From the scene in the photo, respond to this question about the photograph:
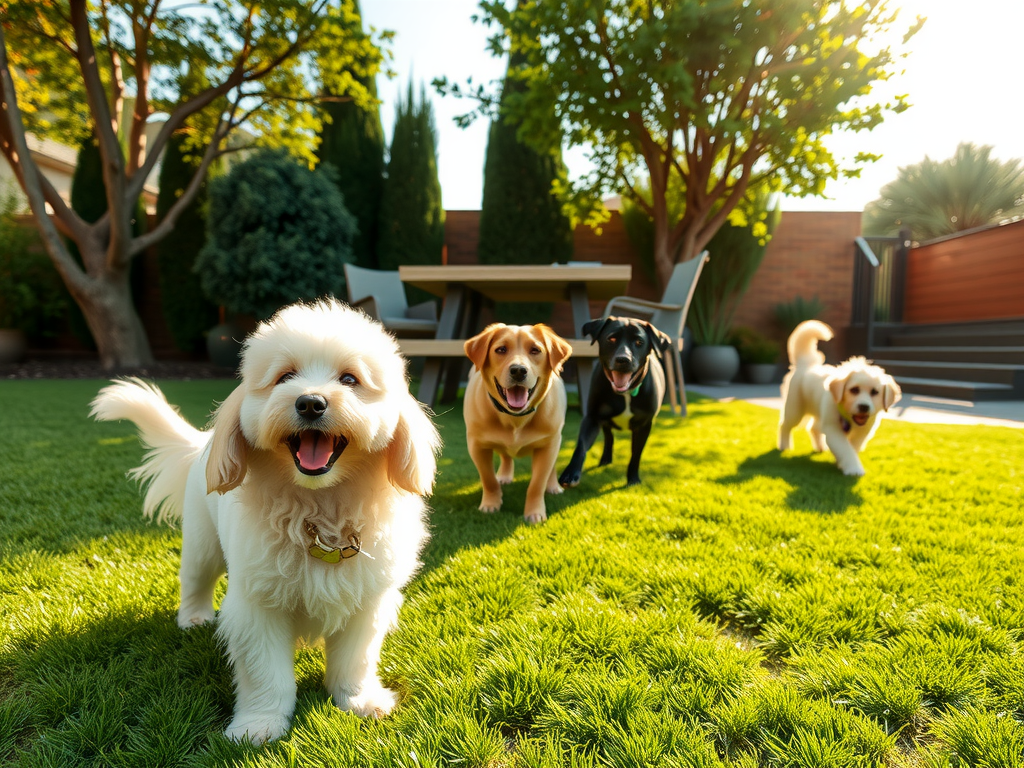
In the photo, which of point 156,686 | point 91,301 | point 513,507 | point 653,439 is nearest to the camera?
point 156,686

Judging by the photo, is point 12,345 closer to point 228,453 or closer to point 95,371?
point 95,371

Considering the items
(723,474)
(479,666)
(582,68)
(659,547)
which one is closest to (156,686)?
(479,666)

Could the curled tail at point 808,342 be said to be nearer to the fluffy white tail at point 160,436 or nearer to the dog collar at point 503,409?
the dog collar at point 503,409

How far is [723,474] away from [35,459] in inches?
196

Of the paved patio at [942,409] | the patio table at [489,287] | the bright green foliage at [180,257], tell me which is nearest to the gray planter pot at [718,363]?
the paved patio at [942,409]

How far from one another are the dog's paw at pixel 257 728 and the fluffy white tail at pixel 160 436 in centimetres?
89

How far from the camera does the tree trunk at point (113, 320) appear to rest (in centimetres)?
1079

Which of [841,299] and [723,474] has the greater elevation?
[841,299]

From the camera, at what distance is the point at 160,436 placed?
1967mm

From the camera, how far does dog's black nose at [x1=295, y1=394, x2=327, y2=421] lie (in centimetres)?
131

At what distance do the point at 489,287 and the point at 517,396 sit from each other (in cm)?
405

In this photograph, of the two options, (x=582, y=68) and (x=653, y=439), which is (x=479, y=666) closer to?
(x=653, y=439)

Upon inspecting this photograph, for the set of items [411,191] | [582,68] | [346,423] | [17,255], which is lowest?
[346,423]

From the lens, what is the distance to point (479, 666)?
1.57 m
